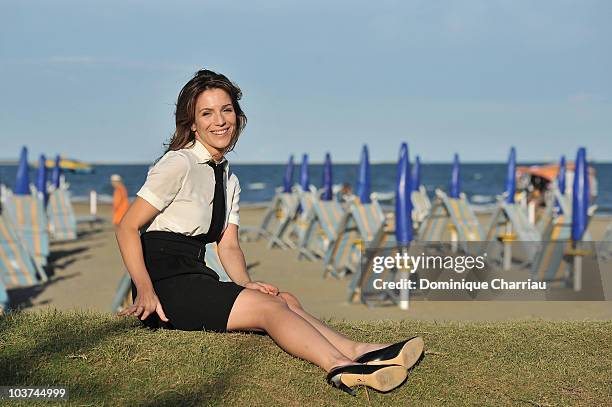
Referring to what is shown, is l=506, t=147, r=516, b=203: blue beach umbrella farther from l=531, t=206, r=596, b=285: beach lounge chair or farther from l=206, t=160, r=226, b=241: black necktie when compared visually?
l=206, t=160, r=226, b=241: black necktie

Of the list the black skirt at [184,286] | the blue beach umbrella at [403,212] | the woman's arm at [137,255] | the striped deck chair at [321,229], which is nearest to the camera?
the woman's arm at [137,255]

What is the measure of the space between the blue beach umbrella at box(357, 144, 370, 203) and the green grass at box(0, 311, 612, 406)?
719 cm

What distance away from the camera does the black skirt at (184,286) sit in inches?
154

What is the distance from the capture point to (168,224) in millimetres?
3980

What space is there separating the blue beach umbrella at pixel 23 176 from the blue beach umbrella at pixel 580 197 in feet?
25.8

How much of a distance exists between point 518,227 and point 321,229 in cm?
356

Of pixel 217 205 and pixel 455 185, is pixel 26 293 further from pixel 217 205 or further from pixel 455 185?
pixel 217 205

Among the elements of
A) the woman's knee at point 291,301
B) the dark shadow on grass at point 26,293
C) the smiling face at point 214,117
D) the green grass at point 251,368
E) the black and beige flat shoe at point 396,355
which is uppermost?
the smiling face at point 214,117

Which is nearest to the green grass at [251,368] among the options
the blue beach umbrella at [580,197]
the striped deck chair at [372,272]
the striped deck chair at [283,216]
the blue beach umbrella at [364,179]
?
the striped deck chair at [372,272]

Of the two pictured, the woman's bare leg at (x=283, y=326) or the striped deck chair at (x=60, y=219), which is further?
the striped deck chair at (x=60, y=219)

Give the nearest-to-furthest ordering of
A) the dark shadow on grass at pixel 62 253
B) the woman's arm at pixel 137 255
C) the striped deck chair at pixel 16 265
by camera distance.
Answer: the woman's arm at pixel 137 255 < the striped deck chair at pixel 16 265 < the dark shadow on grass at pixel 62 253

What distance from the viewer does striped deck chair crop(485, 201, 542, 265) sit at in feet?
38.4

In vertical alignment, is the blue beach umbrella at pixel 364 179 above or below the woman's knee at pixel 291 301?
above

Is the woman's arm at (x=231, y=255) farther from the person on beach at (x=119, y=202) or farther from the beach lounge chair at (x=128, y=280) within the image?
the person on beach at (x=119, y=202)
